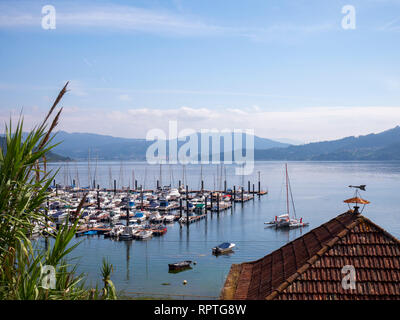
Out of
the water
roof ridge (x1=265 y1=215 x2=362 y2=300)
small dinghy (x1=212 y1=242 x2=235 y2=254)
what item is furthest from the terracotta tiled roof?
small dinghy (x1=212 y1=242 x2=235 y2=254)

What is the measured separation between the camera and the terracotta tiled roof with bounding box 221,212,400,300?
28.9 ft

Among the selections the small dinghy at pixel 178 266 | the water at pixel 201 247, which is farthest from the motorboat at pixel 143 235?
the small dinghy at pixel 178 266

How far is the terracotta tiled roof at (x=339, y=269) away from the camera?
881 cm

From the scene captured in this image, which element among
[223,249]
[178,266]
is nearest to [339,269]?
[178,266]

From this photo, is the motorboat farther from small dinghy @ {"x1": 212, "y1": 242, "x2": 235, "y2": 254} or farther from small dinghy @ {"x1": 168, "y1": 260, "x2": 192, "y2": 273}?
small dinghy @ {"x1": 168, "y1": 260, "x2": 192, "y2": 273}

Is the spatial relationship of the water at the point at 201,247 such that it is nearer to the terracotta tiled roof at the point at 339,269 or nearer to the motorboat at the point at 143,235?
the motorboat at the point at 143,235

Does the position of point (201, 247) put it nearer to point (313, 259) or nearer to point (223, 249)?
point (223, 249)

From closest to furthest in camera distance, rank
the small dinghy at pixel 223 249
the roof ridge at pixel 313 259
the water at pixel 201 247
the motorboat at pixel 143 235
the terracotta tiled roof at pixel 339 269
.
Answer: the terracotta tiled roof at pixel 339 269 → the roof ridge at pixel 313 259 → the water at pixel 201 247 → the small dinghy at pixel 223 249 → the motorboat at pixel 143 235

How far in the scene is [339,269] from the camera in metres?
9.23

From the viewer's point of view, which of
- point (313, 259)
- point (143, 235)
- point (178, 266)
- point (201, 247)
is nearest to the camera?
point (313, 259)

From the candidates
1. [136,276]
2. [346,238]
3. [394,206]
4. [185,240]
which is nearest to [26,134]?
[346,238]
